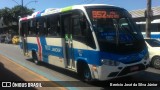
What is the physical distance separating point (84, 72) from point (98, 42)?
1.70 m

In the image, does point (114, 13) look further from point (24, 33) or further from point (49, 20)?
point (24, 33)

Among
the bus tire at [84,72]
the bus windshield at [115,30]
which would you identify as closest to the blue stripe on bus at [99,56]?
the bus windshield at [115,30]

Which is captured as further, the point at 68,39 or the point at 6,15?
the point at 6,15

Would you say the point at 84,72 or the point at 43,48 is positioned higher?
the point at 43,48

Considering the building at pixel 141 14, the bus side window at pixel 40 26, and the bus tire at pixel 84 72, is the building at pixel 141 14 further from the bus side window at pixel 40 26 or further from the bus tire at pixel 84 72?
the bus tire at pixel 84 72

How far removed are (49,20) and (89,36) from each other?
461 cm

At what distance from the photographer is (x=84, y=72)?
11773mm

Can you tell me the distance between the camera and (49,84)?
1176 cm

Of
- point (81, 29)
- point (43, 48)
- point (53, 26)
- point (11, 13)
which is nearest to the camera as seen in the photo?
point (81, 29)

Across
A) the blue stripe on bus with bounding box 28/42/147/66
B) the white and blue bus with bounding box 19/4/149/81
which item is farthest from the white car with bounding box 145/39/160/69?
the blue stripe on bus with bounding box 28/42/147/66

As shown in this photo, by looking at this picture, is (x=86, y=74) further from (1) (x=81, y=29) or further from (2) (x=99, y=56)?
(1) (x=81, y=29)

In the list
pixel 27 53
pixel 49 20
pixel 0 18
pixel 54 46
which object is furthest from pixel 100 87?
pixel 0 18

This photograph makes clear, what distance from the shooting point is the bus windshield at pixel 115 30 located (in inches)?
416

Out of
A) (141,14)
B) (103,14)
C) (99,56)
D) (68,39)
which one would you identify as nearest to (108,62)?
(99,56)
